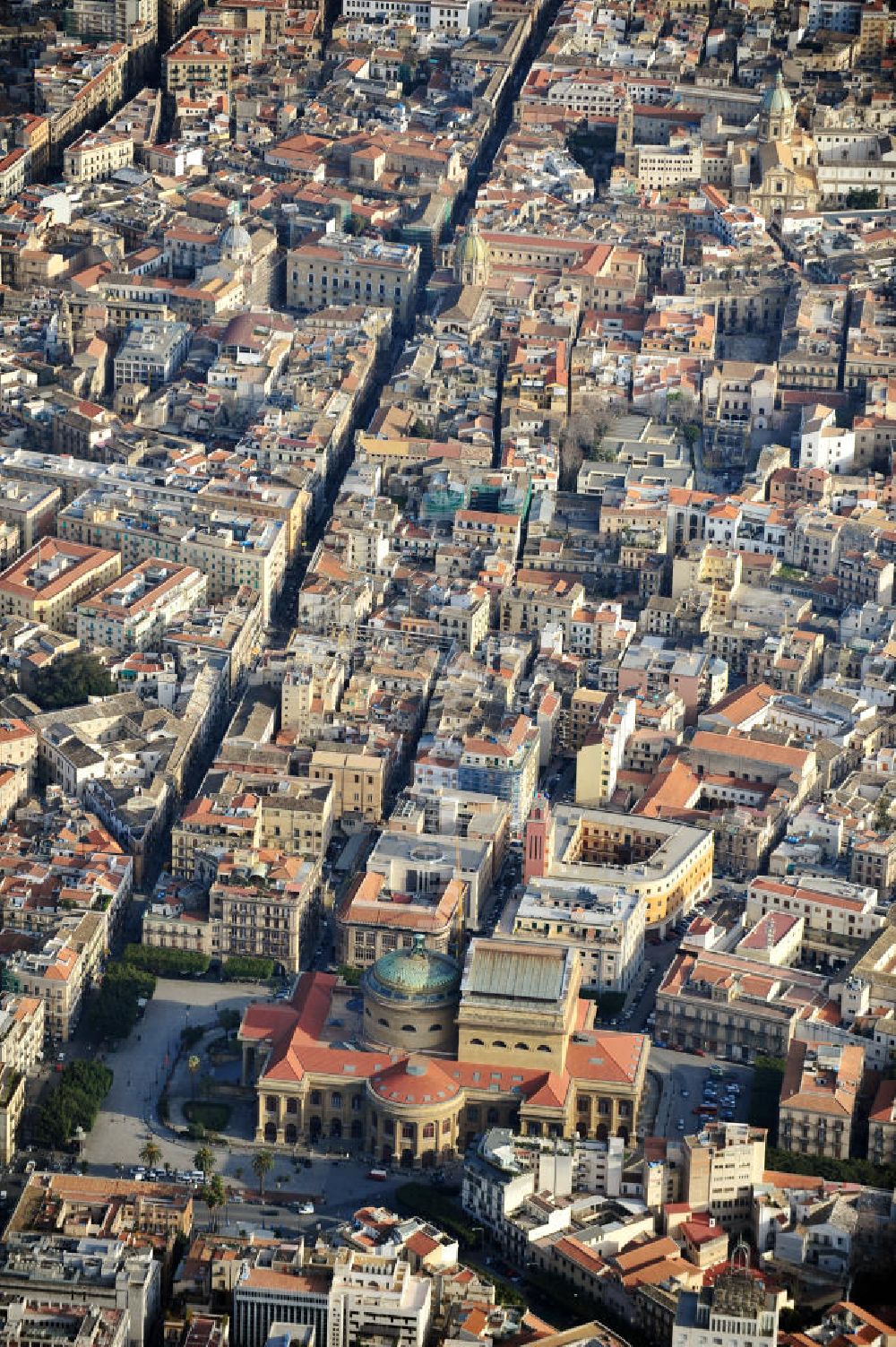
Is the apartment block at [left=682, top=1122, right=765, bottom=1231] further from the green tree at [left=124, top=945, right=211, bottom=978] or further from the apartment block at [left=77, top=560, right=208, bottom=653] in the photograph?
the apartment block at [left=77, top=560, right=208, bottom=653]

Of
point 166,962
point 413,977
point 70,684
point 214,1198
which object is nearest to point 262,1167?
point 214,1198

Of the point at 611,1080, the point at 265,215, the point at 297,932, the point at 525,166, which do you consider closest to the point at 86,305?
the point at 265,215

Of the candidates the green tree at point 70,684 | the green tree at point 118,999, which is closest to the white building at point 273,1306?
the green tree at point 118,999

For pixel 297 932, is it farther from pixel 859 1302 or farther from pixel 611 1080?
pixel 859 1302

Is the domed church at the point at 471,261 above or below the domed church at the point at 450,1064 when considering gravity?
above

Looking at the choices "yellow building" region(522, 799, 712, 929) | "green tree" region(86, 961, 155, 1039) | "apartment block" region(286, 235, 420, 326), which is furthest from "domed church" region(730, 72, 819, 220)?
"green tree" region(86, 961, 155, 1039)

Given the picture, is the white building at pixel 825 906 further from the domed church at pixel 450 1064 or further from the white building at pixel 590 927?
the domed church at pixel 450 1064
